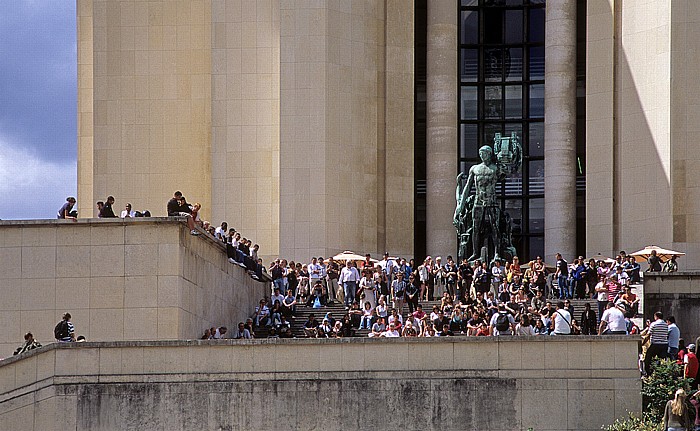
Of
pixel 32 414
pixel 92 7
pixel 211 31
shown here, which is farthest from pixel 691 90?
pixel 32 414

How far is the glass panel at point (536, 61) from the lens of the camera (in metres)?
65.5

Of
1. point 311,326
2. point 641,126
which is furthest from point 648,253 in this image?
point 311,326

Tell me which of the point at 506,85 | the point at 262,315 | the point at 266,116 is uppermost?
the point at 506,85

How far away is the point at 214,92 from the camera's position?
61688mm

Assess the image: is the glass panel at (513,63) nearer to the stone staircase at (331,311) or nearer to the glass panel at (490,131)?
the glass panel at (490,131)

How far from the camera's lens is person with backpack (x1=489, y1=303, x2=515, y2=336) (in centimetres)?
4081

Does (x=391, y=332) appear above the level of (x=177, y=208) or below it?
below

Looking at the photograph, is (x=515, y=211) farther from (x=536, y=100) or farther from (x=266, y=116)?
(x=266, y=116)

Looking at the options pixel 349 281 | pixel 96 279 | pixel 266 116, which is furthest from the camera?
pixel 266 116

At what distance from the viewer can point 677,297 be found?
45.4 metres

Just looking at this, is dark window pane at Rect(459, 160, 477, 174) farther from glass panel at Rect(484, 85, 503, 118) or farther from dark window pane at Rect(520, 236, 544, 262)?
dark window pane at Rect(520, 236, 544, 262)

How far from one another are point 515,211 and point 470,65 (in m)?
5.51

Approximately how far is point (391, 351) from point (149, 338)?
6621 mm

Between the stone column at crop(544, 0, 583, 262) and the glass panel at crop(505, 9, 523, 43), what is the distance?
3598mm
